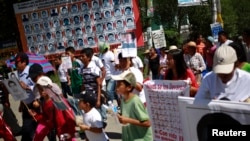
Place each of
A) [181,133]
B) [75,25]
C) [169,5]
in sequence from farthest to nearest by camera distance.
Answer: [169,5] < [75,25] < [181,133]

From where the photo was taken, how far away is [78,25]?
15078mm

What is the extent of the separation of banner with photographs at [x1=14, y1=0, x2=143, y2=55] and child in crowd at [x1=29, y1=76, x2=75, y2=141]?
8.28 m

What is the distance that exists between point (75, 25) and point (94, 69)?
7.56 m

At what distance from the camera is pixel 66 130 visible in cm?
558

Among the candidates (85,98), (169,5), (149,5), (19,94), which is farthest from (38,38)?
(169,5)

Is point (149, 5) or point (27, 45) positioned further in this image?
point (149, 5)

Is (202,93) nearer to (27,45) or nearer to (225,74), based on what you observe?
(225,74)

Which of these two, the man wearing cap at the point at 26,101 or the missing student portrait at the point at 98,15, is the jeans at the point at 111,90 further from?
the missing student portrait at the point at 98,15

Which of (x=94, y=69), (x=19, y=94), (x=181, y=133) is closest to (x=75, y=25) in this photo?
(x=94, y=69)

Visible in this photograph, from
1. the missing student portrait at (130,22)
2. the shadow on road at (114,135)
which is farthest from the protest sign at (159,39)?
the shadow on road at (114,135)

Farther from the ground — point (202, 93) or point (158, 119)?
point (202, 93)

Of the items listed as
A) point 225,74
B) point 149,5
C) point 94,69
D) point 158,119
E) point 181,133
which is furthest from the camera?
point 149,5

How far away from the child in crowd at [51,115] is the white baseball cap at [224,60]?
2302 millimetres

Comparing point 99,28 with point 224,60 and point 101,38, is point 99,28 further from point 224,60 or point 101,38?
point 224,60
